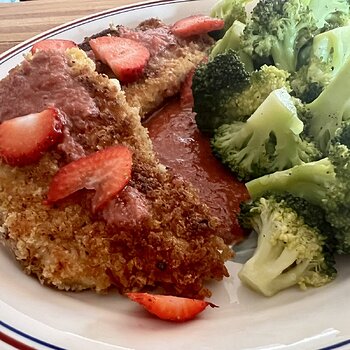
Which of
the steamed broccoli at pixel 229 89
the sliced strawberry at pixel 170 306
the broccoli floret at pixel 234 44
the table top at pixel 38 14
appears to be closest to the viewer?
the sliced strawberry at pixel 170 306

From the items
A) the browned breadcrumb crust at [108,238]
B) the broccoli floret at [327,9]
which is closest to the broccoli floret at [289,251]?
the browned breadcrumb crust at [108,238]

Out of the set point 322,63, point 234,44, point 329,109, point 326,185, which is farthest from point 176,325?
point 234,44

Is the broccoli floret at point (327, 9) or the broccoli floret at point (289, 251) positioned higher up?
the broccoli floret at point (327, 9)

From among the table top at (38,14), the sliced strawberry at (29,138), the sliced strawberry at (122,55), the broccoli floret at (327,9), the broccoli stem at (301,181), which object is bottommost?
the broccoli stem at (301,181)

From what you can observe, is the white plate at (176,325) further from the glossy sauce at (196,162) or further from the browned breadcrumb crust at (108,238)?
the glossy sauce at (196,162)

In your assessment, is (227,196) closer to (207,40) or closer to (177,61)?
(177,61)

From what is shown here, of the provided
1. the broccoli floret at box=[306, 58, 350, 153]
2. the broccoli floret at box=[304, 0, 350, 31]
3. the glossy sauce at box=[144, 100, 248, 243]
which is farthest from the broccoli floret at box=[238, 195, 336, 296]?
the broccoli floret at box=[304, 0, 350, 31]

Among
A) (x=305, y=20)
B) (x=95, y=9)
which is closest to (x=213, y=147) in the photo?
(x=305, y=20)
